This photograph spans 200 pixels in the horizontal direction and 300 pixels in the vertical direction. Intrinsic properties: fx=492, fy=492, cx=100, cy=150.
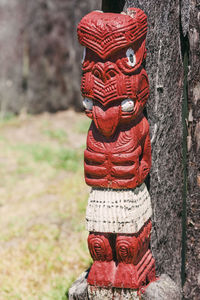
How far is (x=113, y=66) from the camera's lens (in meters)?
2.24

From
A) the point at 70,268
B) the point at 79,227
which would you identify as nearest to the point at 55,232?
the point at 79,227

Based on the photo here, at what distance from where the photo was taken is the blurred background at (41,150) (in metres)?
3.76

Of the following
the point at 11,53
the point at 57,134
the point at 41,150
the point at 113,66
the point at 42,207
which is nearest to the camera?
the point at 113,66

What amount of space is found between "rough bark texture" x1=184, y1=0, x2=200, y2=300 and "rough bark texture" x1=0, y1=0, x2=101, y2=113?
5.70 metres

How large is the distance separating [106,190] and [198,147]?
24.2 inches

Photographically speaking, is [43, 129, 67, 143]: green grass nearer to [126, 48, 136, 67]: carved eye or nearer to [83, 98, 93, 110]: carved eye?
[83, 98, 93, 110]: carved eye

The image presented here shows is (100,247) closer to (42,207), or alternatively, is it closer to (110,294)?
(110,294)

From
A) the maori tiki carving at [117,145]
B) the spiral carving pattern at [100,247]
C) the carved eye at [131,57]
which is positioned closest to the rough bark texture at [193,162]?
the maori tiki carving at [117,145]

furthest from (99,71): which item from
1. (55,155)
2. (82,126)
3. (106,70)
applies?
(82,126)

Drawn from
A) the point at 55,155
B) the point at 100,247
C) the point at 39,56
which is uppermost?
the point at 39,56

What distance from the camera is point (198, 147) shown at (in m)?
2.66

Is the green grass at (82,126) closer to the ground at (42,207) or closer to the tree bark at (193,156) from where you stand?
the ground at (42,207)

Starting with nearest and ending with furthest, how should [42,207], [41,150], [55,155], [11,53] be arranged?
[42,207]
[55,155]
[41,150]
[11,53]

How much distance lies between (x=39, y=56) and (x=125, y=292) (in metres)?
6.64
